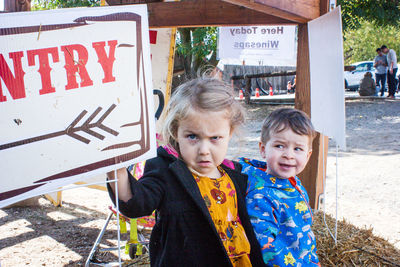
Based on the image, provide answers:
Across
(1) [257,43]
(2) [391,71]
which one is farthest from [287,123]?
(2) [391,71]

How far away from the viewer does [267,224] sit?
169 centimetres

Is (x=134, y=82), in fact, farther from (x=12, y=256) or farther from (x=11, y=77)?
(x=12, y=256)

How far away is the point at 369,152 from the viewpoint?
689cm

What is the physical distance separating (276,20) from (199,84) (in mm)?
1564

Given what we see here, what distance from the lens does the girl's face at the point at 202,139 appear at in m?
1.60

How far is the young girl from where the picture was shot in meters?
1.54

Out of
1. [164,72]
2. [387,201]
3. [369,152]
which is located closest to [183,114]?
[164,72]

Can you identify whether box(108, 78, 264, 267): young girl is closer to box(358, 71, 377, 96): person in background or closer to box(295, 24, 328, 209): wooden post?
box(295, 24, 328, 209): wooden post

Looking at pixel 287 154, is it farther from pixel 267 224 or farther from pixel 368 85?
pixel 368 85

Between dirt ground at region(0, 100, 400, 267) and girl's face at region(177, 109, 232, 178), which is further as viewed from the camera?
dirt ground at region(0, 100, 400, 267)

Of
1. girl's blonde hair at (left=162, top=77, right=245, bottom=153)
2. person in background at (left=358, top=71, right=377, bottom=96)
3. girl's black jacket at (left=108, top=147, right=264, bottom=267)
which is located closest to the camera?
girl's black jacket at (left=108, top=147, right=264, bottom=267)

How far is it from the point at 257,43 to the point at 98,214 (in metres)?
3.23

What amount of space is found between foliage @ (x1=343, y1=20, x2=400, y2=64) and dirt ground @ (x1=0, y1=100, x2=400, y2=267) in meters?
31.6

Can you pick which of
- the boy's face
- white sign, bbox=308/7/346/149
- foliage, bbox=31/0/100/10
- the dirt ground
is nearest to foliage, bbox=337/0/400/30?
the dirt ground
